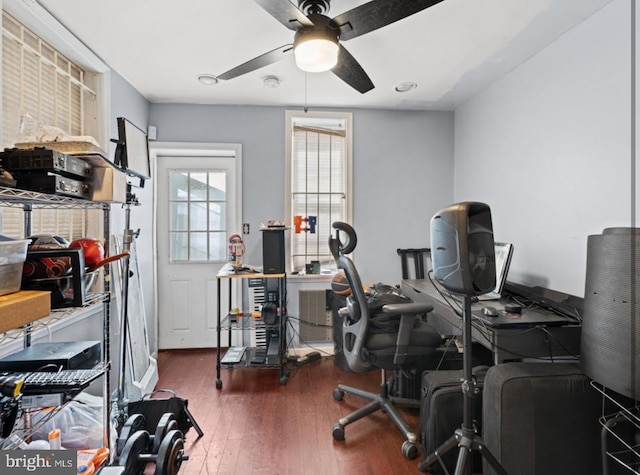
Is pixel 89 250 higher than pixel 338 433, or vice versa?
pixel 89 250

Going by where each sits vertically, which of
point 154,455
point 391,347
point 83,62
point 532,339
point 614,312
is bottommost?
point 154,455

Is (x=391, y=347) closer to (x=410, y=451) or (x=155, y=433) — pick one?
(x=410, y=451)

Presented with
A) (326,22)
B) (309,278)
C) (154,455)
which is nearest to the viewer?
(326,22)

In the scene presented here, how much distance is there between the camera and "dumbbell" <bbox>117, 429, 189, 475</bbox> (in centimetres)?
139

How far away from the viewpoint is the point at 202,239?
10.3ft

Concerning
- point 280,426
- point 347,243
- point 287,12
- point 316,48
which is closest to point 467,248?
point 347,243

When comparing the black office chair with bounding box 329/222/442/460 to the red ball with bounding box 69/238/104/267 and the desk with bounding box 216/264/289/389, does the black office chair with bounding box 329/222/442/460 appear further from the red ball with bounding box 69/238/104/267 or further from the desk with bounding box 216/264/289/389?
the red ball with bounding box 69/238/104/267

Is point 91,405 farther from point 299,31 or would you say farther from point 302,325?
point 299,31

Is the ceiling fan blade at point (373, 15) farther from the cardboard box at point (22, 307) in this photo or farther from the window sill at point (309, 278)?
the window sill at point (309, 278)

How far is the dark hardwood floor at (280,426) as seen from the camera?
Result: 1.64m

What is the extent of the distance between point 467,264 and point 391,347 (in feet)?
2.48

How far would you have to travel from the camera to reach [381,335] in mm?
1771

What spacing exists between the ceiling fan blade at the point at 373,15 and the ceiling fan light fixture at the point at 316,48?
2.7 inches

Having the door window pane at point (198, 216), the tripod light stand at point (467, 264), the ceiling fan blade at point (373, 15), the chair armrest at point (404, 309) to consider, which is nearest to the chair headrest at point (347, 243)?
the chair armrest at point (404, 309)
